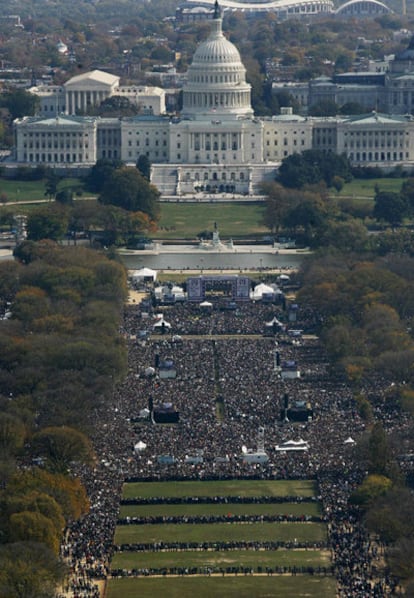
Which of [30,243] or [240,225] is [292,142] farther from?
[30,243]

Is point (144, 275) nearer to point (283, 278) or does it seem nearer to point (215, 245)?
point (283, 278)

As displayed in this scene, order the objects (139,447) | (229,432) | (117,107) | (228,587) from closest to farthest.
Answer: (228,587)
(139,447)
(229,432)
(117,107)

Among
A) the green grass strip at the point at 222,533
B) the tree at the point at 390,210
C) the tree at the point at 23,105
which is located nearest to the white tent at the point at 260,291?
the tree at the point at 390,210

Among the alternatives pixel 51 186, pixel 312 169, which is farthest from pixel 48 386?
pixel 312 169

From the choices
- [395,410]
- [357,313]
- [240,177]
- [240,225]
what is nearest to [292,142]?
[240,177]

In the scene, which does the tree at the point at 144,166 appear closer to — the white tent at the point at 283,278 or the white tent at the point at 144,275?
the white tent at the point at 144,275

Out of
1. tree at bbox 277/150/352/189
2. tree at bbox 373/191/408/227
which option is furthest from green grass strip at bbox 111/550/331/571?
tree at bbox 277/150/352/189
